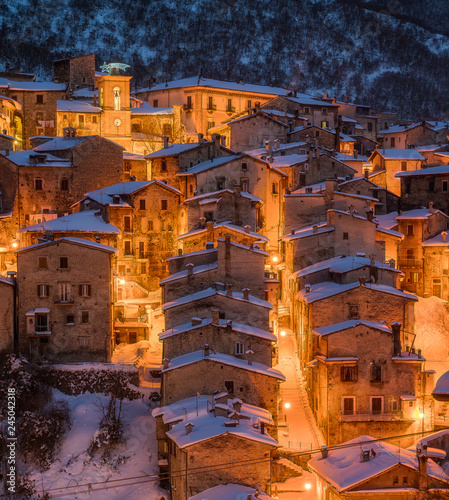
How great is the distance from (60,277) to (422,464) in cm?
2124

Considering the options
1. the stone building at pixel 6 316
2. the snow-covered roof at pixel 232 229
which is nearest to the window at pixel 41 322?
the stone building at pixel 6 316

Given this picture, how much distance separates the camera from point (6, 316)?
45406 millimetres

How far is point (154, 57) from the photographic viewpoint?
11775cm

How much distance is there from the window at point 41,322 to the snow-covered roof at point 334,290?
13901 mm

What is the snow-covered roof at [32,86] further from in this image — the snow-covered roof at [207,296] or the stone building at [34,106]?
the snow-covered roof at [207,296]

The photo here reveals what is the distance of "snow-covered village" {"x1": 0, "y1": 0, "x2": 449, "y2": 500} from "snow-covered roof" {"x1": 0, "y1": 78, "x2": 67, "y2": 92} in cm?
45

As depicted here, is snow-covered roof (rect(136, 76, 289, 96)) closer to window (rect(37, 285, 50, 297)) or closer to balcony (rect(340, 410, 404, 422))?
window (rect(37, 285, 50, 297))

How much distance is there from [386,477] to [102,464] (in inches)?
563

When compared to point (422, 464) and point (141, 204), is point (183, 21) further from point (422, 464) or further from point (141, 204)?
point (422, 464)

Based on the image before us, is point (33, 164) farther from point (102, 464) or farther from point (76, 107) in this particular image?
point (102, 464)

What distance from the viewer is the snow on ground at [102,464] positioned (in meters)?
40.1

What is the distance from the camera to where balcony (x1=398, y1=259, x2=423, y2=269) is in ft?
190

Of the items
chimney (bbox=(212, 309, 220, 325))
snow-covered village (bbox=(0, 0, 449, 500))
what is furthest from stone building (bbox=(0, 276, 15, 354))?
chimney (bbox=(212, 309, 220, 325))

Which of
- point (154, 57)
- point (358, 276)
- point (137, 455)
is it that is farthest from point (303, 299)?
point (154, 57)
